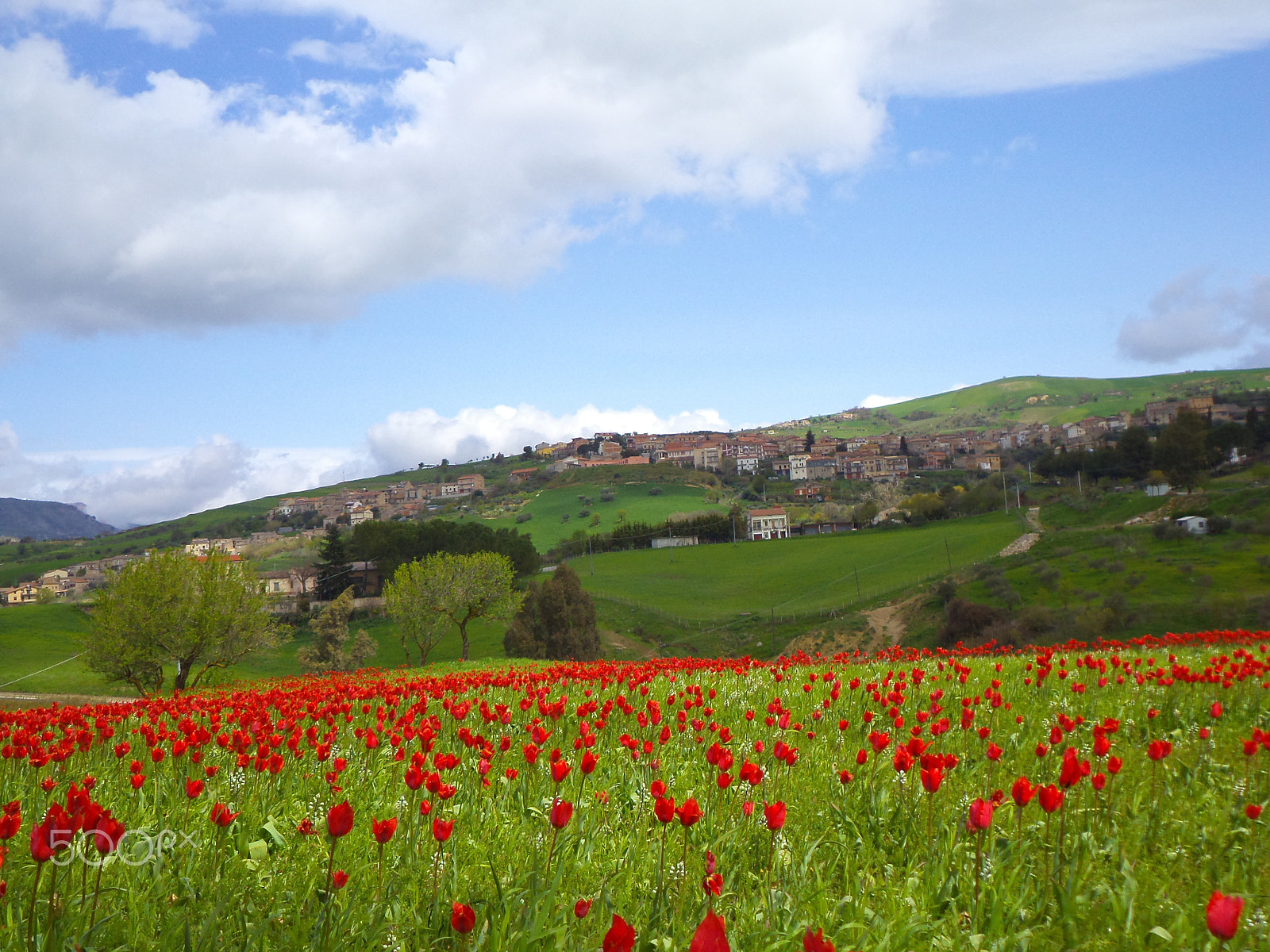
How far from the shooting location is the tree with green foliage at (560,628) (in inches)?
2031

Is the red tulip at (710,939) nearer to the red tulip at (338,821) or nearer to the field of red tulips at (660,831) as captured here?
the field of red tulips at (660,831)

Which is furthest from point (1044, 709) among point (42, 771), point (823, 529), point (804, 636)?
point (823, 529)

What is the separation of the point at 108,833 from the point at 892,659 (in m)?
12.0

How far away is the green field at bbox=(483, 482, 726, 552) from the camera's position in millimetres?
136250

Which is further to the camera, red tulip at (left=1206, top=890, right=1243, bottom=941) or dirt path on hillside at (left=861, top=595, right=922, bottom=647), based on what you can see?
dirt path on hillside at (left=861, top=595, right=922, bottom=647)

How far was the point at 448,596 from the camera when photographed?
52938 millimetres

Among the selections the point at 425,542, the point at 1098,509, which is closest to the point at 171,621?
the point at 425,542

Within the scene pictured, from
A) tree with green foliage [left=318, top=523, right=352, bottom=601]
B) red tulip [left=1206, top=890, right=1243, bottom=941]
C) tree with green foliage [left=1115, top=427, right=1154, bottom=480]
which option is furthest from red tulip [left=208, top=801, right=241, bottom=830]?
tree with green foliage [left=1115, top=427, right=1154, bottom=480]

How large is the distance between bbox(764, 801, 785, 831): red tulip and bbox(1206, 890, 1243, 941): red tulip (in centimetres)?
156

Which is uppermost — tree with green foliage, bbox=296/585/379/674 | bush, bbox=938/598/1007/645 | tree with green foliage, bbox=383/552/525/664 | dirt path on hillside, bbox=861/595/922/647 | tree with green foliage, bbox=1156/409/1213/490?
tree with green foliage, bbox=1156/409/1213/490

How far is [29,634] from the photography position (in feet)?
248

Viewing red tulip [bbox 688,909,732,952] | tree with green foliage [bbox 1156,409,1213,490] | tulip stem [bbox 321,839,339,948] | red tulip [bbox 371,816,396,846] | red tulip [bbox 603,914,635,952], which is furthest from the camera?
tree with green foliage [bbox 1156,409,1213,490]

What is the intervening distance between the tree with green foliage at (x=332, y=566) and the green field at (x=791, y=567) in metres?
31.6

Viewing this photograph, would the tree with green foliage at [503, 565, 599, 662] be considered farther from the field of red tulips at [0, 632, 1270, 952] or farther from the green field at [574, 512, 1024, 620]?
the field of red tulips at [0, 632, 1270, 952]
